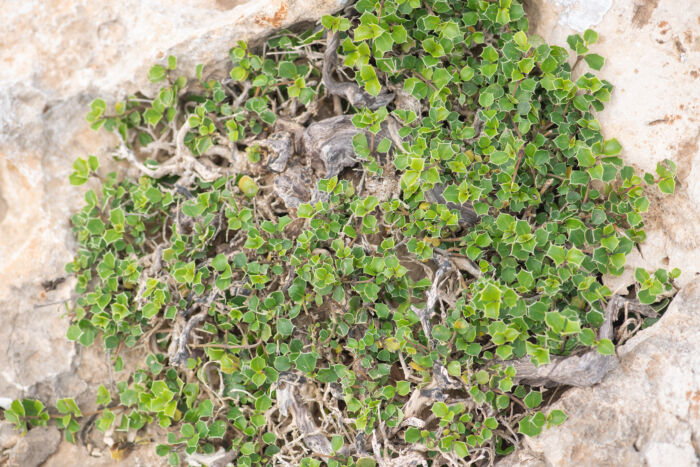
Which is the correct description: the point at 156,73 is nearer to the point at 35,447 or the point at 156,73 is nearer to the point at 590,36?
the point at 35,447

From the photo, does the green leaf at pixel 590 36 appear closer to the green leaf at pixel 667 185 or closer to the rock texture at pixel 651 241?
the rock texture at pixel 651 241

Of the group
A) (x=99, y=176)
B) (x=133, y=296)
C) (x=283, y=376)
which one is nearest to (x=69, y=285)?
(x=133, y=296)

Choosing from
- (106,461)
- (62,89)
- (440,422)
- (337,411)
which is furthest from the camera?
(62,89)

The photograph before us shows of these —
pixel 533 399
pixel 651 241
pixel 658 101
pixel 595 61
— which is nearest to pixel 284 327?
pixel 533 399

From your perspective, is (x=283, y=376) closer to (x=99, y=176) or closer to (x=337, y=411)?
(x=337, y=411)

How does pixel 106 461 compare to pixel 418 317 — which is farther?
pixel 106 461
